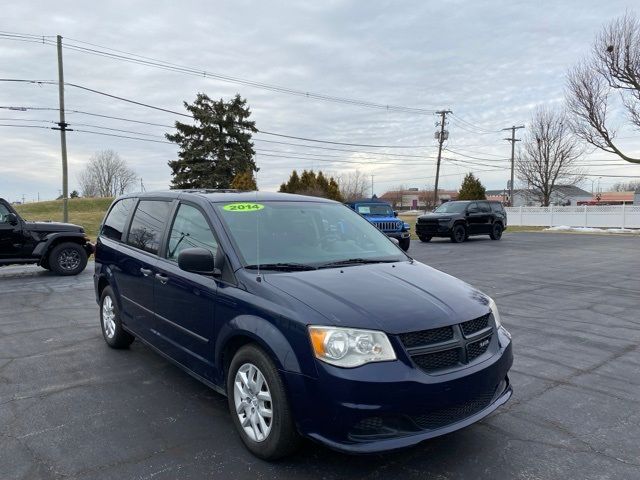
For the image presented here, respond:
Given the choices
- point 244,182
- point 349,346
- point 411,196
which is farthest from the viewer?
point 411,196

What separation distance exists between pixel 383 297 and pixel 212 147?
4458 cm

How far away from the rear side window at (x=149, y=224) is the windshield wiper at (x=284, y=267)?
54.9 inches

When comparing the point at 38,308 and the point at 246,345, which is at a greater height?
the point at 246,345

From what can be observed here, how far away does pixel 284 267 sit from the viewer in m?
3.52

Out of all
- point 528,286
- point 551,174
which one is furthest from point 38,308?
point 551,174

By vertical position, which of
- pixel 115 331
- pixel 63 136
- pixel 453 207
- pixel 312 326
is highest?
pixel 63 136

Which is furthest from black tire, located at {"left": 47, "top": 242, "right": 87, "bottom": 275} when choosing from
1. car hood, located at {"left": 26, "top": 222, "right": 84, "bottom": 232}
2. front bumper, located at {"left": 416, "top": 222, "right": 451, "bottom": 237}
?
front bumper, located at {"left": 416, "top": 222, "right": 451, "bottom": 237}

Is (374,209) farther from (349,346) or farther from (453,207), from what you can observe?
(349,346)

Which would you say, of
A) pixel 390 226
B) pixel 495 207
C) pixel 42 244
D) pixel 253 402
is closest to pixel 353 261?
pixel 253 402

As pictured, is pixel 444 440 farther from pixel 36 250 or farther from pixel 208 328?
pixel 36 250

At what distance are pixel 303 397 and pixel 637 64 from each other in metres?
30.9

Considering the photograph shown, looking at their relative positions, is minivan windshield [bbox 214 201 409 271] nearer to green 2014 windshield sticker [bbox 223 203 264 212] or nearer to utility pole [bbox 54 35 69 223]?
green 2014 windshield sticker [bbox 223 203 264 212]

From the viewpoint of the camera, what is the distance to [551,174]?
160 feet

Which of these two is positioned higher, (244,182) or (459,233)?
(244,182)
